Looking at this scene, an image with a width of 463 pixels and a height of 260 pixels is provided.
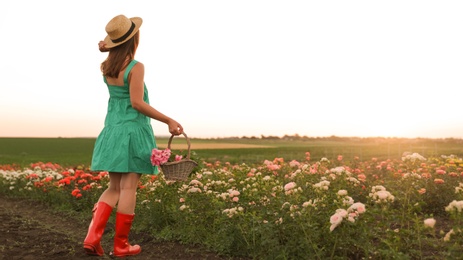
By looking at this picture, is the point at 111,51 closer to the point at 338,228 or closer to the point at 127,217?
A: the point at 127,217

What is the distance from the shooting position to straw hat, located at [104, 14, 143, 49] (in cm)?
474

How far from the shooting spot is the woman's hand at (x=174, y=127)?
4625 millimetres

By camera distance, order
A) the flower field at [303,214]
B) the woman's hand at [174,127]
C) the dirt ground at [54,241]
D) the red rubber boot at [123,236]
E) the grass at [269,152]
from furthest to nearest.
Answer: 1. the grass at [269,152]
2. the dirt ground at [54,241]
3. the red rubber boot at [123,236]
4. the woman's hand at [174,127]
5. the flower field at [303,214]

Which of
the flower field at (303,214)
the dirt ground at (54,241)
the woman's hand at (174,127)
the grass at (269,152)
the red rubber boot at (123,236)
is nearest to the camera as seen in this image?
the flower field at (303,214)

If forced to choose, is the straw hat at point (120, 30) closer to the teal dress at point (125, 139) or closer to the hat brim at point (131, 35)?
the hat brim at point (131, 35)

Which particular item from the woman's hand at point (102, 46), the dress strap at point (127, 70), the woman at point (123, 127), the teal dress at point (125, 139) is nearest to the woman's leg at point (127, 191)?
the woman at point (123, 127)

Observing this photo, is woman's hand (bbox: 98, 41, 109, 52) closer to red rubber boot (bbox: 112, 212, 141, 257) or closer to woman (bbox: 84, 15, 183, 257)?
woman (bbox: 84, 15, 183, 257)

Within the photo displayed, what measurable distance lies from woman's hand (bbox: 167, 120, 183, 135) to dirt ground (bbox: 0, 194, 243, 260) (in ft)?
4.21

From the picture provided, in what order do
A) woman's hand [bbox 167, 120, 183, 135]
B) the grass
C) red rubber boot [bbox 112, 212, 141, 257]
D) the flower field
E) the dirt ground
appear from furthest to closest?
the grass → the dirt ground → red rubber boot [bbox 112, 212, 141, 257] → woman's hand [bbox 167, 120, 183, 135] → the flower field

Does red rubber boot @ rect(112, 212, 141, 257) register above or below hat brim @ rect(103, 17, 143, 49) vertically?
below

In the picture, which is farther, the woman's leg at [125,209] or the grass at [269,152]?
the grass at [269,152]

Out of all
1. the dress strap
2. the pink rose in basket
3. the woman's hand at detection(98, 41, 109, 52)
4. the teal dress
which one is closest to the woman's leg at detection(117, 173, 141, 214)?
the teal dress

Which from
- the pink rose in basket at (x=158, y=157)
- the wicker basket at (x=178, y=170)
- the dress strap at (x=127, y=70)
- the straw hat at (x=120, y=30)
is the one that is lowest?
the wicker basket at (x=178, y=170)

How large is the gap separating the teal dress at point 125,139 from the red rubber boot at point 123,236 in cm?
48
